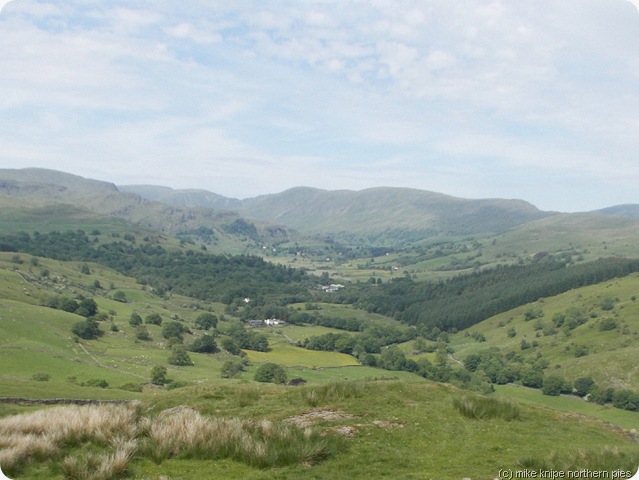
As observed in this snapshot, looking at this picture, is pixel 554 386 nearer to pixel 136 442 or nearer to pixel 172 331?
pixel 172 331

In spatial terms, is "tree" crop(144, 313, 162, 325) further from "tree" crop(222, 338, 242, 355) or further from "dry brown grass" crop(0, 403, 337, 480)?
"dry brown grass" crop(0, 403, 337, 480)

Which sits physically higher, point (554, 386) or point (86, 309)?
point (86, 309)

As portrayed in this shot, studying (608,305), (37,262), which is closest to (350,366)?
(608,305)

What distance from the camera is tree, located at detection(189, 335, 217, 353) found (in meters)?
108

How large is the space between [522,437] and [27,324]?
288ft

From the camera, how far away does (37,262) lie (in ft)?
577

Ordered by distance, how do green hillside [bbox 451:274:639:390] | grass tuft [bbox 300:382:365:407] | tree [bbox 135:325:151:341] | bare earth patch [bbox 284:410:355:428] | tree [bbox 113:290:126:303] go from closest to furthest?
bare earth patch [bbox 284:410:355:428] < grass tuft [bbox 300:382:365:407] < tree [bbox 135:325:151:341] < green hillside [bbox 451:274:639:390] < tree [bbox 113:290:126:303]

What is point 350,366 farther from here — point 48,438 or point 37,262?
point 37,262

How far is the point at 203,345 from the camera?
109 m

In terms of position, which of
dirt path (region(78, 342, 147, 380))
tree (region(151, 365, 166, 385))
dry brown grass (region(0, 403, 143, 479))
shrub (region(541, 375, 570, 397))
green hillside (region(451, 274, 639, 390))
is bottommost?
shrub (region(541, 375, 570, 397))

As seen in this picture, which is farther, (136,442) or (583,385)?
(583,385)

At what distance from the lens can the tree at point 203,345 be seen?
355 ft

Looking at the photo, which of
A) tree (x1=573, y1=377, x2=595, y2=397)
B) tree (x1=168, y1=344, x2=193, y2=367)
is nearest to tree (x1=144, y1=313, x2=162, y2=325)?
tree (x1=168, y1=344, x2=193, y2=367)

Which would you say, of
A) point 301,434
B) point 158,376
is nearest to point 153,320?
point 158,376
